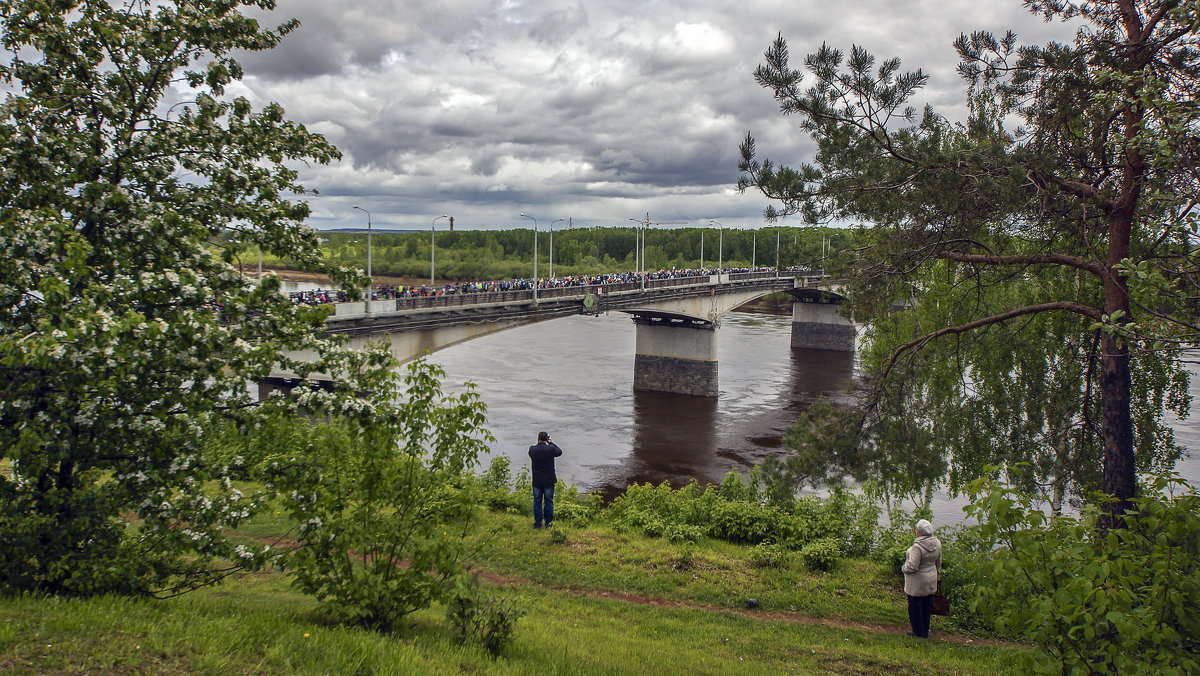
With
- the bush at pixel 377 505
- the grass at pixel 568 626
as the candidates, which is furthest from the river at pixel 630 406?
the bush at pixel 377 505

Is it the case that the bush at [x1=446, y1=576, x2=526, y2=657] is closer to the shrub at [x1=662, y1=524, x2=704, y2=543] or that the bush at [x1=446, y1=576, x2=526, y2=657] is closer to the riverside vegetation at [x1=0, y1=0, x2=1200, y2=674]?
the riverside vegetation at [x1=0, y1=0, x2=1200, y2=674]

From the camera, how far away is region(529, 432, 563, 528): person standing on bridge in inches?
506

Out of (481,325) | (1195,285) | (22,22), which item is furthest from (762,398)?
(22,22)

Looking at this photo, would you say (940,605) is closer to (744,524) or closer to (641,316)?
(744,524)

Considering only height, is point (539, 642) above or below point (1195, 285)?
below

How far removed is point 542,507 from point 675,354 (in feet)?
125

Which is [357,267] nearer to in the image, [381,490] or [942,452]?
[381,490]

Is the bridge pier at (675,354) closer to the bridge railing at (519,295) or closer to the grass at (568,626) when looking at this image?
the bridge railing at (519,295)

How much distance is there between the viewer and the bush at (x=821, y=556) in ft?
41.7

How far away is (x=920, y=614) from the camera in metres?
9.76

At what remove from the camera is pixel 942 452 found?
12.0 metres

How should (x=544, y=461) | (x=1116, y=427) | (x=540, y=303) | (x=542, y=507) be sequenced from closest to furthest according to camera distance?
(x=1116, y=427) < (x=544, y=461) < (x=542, y=507) < (x=540, y=303)

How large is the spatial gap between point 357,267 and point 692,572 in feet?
22.6

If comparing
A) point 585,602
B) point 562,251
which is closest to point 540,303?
point 585,602
